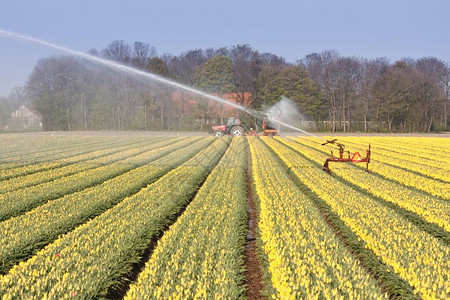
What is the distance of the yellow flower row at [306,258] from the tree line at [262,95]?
44428 millimetres

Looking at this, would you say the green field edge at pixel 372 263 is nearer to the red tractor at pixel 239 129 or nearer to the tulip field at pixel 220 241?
the tulip field at pixel 220 241

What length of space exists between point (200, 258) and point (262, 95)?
63.7m

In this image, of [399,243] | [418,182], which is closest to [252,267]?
[399,243]

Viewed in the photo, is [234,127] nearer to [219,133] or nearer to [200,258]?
[219,133]

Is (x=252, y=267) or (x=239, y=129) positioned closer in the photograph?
(x=252, y=267)

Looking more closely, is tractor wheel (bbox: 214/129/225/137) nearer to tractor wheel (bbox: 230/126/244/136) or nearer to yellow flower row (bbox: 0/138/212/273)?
tractor wheel (bbox: 230/126/244/136)

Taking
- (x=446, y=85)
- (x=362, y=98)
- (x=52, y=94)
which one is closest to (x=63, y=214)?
(x=52, y=94)

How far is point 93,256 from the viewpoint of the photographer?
6996 mm

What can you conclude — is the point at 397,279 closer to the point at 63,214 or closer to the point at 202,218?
the point at 202,218

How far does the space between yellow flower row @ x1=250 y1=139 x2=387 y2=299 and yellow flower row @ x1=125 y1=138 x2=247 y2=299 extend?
0.69 meters

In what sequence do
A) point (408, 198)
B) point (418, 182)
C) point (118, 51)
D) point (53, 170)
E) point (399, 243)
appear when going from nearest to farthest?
point (399, 243) → point (408, 198) → point (418, 182) → point (53, 170) → point (118, 51)

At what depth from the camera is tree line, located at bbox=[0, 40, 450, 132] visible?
57.8 meters

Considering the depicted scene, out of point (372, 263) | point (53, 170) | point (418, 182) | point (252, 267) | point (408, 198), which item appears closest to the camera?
point (372, 263)

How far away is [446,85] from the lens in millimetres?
78125
